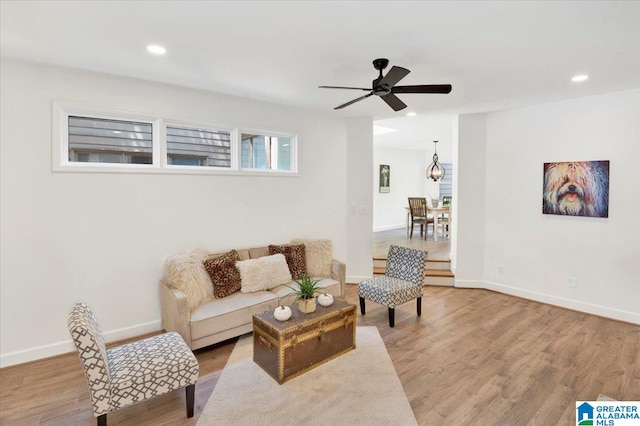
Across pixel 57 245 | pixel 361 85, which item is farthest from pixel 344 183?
pixel 57 245

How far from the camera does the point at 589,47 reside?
2713 mm

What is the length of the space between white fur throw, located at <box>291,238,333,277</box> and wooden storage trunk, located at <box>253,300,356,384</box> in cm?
123

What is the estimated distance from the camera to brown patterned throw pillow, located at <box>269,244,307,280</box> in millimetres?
4234

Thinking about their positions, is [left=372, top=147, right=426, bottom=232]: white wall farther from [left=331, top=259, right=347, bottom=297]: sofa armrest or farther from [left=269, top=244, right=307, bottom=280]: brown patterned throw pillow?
[left=269, top=244, right=307, bottom=280]: brown patterned throw pillow

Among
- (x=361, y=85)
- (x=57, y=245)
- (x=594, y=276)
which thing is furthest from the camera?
(x=594, y=276)

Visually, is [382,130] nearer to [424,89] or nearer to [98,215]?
[424,89]

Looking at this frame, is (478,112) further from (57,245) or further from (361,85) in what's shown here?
(57,245)

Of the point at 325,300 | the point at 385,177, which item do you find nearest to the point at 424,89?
the point at 325,300

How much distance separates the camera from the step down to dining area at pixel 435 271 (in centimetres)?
542

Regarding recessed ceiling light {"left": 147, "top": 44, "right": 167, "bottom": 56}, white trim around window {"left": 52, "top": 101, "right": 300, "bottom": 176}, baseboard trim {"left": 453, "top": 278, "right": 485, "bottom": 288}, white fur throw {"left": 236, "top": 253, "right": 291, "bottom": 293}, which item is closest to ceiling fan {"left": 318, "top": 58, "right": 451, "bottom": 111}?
recessed ceiling light {"left": 147, "top": 44, "right": 167, "bottom": 56}

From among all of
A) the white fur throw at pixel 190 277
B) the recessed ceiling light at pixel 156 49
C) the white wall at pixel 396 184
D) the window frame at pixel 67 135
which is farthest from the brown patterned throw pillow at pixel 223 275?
the white wall at pixel 396 184

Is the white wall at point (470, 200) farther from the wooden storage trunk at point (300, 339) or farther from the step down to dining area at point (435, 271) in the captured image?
the wooden storage trunk at point (300, 339)

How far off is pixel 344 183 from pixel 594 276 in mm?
3591

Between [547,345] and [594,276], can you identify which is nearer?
[547,345]
